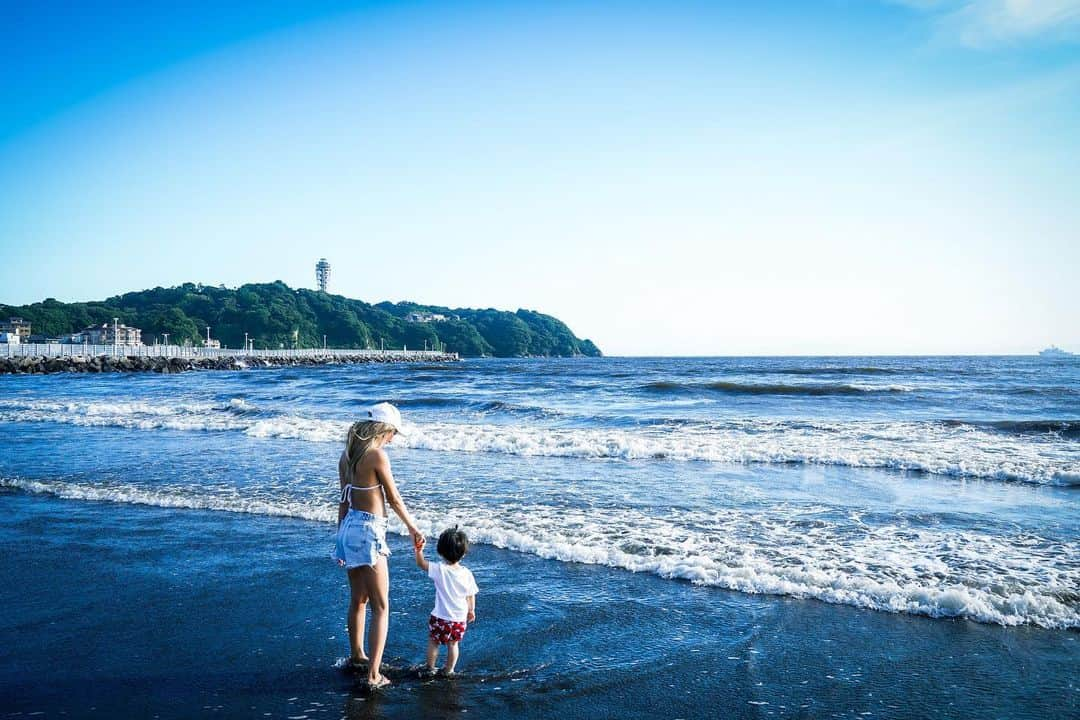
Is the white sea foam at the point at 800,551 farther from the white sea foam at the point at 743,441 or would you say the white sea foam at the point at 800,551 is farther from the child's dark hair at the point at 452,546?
the white sea foam at the point at 743,441

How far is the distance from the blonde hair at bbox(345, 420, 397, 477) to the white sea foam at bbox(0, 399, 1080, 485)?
10.3 metres

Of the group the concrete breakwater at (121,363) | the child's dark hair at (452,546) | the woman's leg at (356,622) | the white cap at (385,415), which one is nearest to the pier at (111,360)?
the concrete breakwater at (121,363)

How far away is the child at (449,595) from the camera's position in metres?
4.06

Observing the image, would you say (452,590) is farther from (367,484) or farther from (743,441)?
(743,441)

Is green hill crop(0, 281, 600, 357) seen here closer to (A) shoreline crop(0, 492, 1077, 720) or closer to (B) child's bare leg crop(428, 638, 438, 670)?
(A) shoreline crop(0, 492, 1077, 720)

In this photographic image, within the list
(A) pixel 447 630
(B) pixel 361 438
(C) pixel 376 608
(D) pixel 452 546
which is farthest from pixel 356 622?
(B) pixel 361 438

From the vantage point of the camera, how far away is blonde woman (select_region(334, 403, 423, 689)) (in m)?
4.05

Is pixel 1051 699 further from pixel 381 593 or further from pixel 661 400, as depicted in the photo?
pixel 661 400

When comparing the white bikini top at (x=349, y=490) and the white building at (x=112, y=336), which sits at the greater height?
the white building at (x=112, y=336)

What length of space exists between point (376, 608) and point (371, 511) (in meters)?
0.63

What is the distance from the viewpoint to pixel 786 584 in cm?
591

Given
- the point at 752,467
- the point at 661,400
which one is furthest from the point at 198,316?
the point at 752,467

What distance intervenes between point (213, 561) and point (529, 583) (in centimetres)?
322

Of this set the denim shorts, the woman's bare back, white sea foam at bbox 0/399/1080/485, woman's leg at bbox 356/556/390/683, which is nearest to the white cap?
the woman's bare back
